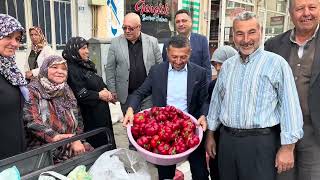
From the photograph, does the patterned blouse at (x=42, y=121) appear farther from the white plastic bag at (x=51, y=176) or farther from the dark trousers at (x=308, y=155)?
the dark trousers at (x=308, y=155)

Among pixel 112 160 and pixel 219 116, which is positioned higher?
pixel 219 116

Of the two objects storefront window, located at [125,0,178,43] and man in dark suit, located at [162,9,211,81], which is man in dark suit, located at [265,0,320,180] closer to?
man in dark suit, located at [162,9,211,81]

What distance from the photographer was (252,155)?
2164mm

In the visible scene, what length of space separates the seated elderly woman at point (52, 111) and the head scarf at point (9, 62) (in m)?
0.24

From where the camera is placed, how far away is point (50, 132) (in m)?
2.38

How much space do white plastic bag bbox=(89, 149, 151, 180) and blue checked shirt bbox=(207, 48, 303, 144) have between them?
2.23ft

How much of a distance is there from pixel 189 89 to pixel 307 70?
35.9 inches

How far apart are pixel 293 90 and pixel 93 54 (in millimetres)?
4305

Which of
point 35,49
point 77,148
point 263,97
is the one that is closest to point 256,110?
point 263,97

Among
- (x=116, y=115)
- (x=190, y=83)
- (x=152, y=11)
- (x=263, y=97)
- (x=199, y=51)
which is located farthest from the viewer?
(x=152, y=11)

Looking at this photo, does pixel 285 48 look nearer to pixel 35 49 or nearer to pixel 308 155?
pixel 308 155

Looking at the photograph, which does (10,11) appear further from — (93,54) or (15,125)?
(15,125)

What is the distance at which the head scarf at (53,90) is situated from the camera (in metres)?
2.51

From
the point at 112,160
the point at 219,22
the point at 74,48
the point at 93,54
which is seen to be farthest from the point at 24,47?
the point at 219,22
